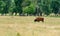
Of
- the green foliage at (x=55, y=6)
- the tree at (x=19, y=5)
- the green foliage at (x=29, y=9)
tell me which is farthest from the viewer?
the tree at (x=19, y=5)

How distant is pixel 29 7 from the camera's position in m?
91.7

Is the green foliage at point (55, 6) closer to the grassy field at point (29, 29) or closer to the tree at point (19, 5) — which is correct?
the tree at point (19, 5)

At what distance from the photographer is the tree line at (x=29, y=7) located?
86.7m

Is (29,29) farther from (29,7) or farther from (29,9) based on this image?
A: (29,7)

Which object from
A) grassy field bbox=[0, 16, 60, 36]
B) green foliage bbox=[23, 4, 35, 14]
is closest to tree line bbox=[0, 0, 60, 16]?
green foliage bbox=[23, 4, 35, 14]

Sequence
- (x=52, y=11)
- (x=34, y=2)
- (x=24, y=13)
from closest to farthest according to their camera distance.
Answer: (x=52, y=11)
(x=24, y=13)
(x=34, y=2)

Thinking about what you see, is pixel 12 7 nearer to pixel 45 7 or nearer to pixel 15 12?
pixel 15 12

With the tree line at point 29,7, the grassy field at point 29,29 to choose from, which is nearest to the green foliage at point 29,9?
the tree line at point 29,7

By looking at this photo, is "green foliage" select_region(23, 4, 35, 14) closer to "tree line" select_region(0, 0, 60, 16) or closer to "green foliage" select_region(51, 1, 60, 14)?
"tree line" select_region(0, 0, 60, 16)

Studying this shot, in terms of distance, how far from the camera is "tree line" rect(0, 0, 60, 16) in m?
86.7

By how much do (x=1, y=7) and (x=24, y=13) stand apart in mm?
9173

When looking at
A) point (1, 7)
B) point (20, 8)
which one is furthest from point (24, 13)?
point (1, 7)

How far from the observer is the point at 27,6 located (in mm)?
94625

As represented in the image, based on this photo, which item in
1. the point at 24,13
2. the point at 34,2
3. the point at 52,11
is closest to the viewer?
the point at 52,11
